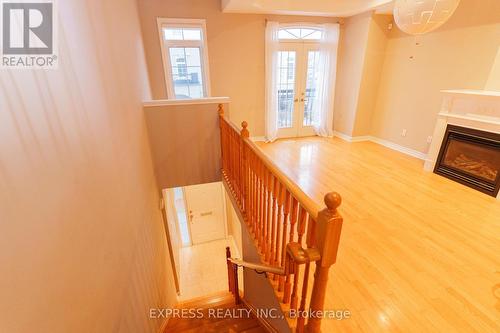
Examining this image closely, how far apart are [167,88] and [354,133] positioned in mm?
4186

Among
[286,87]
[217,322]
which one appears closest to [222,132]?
[217,322]

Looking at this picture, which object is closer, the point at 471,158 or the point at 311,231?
the point at 311,231

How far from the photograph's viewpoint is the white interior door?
18.4ft

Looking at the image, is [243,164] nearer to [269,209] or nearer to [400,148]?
[269,209]

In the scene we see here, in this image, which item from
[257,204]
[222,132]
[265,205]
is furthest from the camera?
[222,132]

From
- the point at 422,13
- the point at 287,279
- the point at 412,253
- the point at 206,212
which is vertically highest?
the point at 422,13

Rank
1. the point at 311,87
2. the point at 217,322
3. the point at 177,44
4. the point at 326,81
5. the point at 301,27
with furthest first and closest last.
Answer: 1. the point at 311,87
2. the point at 326,81
3. the point at 301,27
4. the point at 177,44
5. the point at 217,322

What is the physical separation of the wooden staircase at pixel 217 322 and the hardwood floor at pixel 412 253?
108cm

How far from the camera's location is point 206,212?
19.0ft

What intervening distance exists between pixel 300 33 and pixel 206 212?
466 cm

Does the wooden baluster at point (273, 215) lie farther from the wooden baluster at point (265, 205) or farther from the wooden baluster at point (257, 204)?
the wooden baluster at point (257, 204)

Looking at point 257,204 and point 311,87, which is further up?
point 311,87

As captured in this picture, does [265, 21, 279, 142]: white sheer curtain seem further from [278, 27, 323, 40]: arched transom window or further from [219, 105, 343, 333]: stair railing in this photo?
[219, 105, 343, 333]: stair railing

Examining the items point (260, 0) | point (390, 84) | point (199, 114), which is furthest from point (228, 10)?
point (390, 84)
